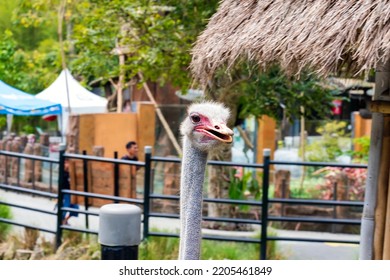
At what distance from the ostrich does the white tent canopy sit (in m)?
11.7

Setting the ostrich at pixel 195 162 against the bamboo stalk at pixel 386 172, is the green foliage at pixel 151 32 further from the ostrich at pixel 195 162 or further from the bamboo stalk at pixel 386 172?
the ostrich at pixel 195 162

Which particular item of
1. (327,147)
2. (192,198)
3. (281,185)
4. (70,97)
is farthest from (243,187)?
(192,198)

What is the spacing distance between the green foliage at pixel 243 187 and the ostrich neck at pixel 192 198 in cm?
738

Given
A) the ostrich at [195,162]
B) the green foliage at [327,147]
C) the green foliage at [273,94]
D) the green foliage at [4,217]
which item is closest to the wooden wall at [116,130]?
the green foliage at [327,147]

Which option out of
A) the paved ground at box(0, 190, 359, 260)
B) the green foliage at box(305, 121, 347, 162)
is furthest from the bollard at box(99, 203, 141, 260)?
the green foliage at box(305, 121, 347, 162)

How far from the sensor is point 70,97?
1700 cm

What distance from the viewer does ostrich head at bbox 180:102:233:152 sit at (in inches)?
169

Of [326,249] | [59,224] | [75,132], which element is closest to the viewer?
[59,224]

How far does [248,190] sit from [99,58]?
2.67m

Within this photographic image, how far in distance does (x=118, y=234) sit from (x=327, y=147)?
38.9 ft

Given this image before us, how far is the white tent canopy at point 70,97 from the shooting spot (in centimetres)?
1650
